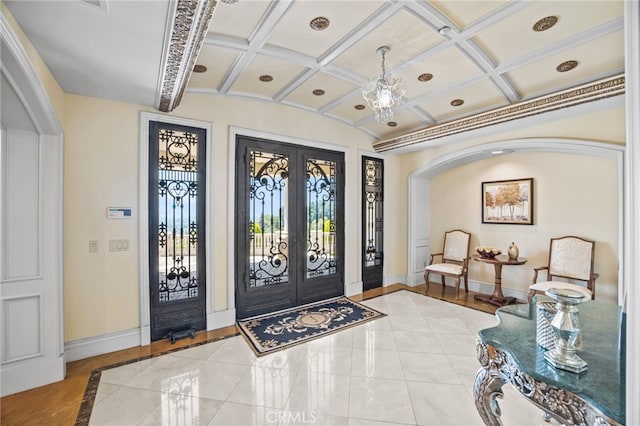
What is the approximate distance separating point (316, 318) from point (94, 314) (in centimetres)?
259

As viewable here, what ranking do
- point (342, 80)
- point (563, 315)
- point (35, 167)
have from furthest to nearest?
point (342, 80) < point (35, 167) < point (563, 315)

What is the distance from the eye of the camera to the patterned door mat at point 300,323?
326 centimetres

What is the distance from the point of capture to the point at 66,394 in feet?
7.75

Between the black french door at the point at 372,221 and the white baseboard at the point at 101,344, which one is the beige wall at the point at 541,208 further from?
the white baseboard at the point at 101,344

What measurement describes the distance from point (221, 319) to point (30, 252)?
205cm

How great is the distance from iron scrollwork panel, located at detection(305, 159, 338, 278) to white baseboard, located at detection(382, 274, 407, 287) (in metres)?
1.29

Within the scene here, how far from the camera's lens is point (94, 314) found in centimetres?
300

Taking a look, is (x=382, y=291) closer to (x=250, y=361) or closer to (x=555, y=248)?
(x=555, y=248)

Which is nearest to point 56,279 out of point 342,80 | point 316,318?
point 316,318

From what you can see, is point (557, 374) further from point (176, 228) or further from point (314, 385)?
point (176, 228)

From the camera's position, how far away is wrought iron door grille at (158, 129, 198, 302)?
3.37 meters

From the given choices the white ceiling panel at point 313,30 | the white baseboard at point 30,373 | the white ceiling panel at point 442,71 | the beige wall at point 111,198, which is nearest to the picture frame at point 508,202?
the beige wall at point 111,198

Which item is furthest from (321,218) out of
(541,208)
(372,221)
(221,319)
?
(541,208)

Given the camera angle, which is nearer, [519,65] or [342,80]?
[519,65]
